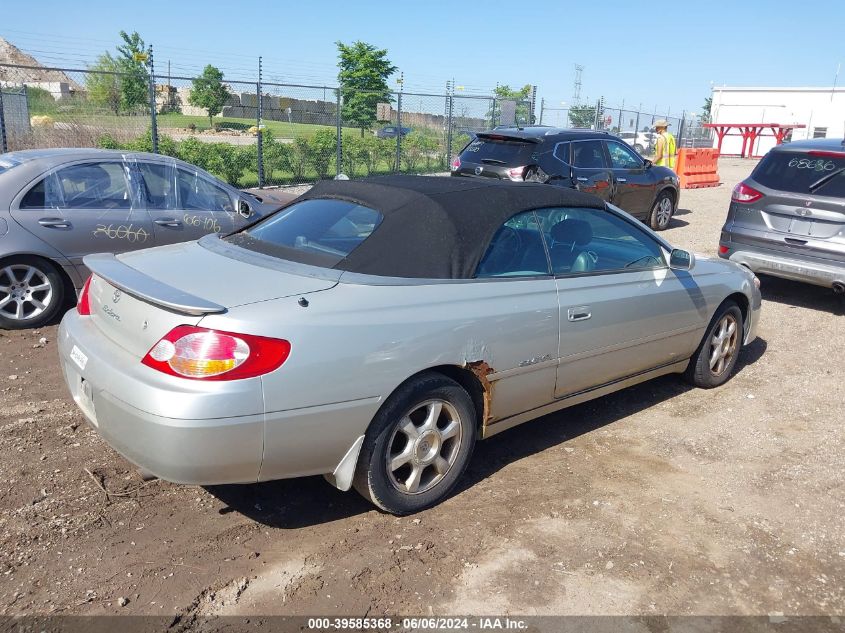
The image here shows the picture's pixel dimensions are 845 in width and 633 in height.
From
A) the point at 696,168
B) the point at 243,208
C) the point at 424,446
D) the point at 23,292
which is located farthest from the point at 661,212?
the point at 424,446

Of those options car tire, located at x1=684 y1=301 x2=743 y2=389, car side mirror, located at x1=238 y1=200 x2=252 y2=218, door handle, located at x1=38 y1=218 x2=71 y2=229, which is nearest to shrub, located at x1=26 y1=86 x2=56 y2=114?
door handle, located at x1=38 y1=218 x2=71 y2=229

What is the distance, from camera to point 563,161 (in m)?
10.7

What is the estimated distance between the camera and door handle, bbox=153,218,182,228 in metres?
6.91

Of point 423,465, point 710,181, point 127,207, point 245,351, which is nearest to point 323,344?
point 245,351

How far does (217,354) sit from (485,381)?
4.68 feet

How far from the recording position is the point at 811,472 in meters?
4.40

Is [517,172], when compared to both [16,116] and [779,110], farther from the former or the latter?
[779,110]

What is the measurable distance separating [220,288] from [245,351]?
0.45m

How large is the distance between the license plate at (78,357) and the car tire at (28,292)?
325 centimetres

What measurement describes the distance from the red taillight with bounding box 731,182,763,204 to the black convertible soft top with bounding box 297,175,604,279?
464cm

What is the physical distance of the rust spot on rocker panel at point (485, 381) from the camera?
3.70 meters

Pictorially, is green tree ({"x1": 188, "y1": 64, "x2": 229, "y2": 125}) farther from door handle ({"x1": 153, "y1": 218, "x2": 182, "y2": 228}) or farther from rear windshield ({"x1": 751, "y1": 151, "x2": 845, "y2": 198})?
rear windshield ({"x1": 751, "y1": 151, "x2": 845, "y2": 198})

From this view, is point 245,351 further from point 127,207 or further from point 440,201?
point 127,207

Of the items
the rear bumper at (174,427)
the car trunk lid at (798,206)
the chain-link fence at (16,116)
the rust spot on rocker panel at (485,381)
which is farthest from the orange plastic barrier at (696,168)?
the rear bumper at (174,427)
